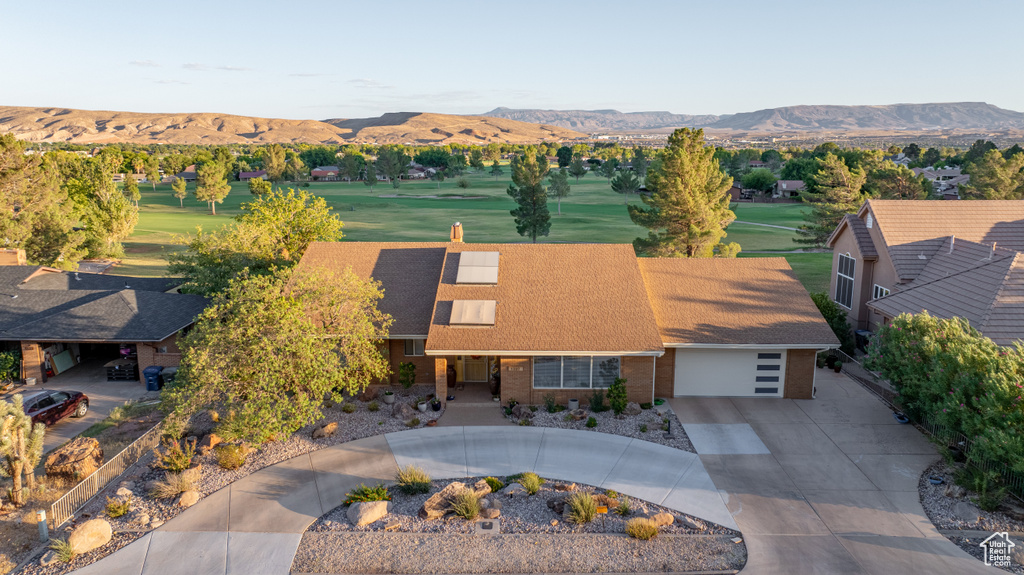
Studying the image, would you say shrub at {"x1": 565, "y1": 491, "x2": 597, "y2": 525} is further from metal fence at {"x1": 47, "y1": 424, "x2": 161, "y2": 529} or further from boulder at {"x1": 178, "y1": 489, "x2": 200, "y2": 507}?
metal fence at {"x1": 47, "y1": 424, "x2": 161, "y2": 529}

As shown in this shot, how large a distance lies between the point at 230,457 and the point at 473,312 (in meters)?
8.92

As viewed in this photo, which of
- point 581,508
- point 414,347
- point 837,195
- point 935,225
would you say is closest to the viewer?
point 581,508

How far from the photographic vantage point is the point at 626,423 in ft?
66.7

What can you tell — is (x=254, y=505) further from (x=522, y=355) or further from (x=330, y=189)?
(x=330, y=189)

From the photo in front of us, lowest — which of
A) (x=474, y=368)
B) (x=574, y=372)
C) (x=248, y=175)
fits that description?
(x=474, y=368)

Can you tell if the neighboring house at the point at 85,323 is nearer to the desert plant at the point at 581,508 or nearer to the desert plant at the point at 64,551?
the desert plant at the point at 64,551

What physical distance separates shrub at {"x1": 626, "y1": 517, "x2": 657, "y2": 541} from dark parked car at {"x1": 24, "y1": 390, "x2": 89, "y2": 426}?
1803 centimetres

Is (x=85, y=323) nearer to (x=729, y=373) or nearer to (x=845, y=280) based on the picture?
(x=729, y=373)

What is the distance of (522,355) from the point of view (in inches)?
835

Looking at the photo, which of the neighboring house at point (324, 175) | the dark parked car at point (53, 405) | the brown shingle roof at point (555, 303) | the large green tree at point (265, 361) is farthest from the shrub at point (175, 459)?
the neighboring house at point (324, 175)

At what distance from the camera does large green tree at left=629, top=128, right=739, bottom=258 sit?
40125 millimetres

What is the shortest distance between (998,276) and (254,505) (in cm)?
2506

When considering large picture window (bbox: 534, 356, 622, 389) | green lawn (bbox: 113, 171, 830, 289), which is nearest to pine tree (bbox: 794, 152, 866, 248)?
green lawn (bbox: 113, 171, 830, 289)

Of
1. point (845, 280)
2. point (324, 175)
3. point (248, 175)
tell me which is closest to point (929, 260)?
point (845, 280)
